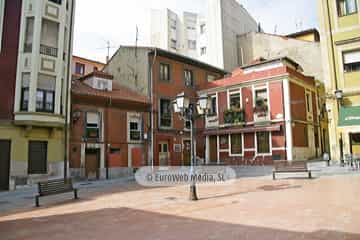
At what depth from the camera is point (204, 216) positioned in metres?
6.95

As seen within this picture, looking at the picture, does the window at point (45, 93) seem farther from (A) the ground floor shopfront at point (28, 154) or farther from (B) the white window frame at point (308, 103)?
(B) the white window frame at point (308, 103)

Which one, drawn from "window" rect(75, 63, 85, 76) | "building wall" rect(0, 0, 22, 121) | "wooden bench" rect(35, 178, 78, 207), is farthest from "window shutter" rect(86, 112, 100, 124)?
"window" rect(75, 63, 85, 76)

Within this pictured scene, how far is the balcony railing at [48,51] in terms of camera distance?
16078 mm

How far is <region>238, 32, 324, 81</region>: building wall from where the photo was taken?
89.6ft

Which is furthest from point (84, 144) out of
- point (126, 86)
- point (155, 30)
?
point (155, 30)

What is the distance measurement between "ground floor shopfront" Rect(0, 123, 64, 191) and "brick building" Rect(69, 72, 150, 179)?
1.15 meters

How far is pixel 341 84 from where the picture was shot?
14586mm

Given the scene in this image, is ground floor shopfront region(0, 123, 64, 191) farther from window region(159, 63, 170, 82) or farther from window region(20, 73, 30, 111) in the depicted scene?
window region(159, 63, 170, 82)

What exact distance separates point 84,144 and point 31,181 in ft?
12.2

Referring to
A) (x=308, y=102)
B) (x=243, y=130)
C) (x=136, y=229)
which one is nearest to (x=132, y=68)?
(x=243, y=130)

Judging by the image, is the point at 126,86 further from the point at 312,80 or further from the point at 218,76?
the point at 312,80

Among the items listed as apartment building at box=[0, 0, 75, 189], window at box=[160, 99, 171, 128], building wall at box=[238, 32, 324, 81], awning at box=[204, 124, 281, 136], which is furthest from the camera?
building wall at box=[238, 32, 324, 81]

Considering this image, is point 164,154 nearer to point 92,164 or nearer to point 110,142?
point 110,142

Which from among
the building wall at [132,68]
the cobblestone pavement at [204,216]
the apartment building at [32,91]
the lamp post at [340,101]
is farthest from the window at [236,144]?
the apartment building at [32,91]
